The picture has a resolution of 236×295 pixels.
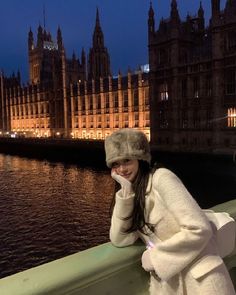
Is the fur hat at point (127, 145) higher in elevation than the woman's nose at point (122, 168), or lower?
higher

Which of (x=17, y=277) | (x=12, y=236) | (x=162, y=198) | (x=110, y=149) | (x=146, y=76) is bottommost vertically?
(x=12, y=236)

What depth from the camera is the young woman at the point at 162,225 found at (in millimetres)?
2375

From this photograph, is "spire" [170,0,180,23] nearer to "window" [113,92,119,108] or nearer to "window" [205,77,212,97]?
"window" [205,77,212,97]

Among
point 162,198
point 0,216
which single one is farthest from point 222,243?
point 0,216

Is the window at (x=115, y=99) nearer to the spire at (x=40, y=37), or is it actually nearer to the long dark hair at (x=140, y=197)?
the spire at (x=40, y=37)

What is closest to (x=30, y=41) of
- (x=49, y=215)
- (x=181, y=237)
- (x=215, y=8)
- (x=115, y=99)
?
(x=115, y=99)

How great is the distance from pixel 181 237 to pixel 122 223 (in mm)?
662

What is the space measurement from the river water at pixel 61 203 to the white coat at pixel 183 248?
1505 centimetres

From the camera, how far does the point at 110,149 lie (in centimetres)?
298

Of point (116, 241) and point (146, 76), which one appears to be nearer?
point (116, 241)

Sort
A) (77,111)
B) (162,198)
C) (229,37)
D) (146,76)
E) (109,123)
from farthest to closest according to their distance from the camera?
(77,111)
(109,123)
(146,76)
(229,37)
(162,198)

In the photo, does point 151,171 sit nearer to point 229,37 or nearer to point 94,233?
point 94,233

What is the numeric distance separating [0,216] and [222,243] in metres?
23.3

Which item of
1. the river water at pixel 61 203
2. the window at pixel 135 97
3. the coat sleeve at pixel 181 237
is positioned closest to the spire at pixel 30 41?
the window at pixel 135 97
